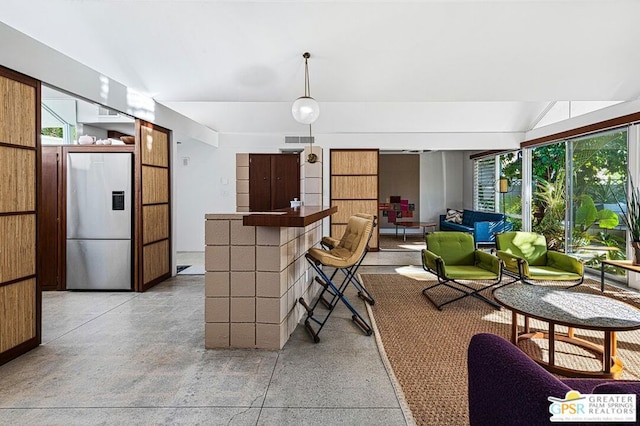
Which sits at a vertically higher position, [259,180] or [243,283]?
[259,180]

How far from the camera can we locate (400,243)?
30.1ft

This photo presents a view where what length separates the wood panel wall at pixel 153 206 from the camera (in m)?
4.63

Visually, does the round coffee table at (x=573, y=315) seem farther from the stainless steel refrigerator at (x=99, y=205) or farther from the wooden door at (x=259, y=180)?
the wooden door at (x=259, y=180)

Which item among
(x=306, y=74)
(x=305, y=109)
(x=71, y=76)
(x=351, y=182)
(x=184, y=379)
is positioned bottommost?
(x=184, y=379)

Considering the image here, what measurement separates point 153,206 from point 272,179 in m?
3.22

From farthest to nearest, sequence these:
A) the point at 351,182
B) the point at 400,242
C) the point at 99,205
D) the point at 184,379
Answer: the point at 400,242 < the point at 351,182 < the point at 99,205 < the point at 184,379

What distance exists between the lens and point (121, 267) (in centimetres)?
464

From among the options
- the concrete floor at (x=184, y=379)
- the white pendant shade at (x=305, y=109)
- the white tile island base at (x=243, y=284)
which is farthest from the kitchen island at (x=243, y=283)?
the white pendant shade at (x=305, y=109)

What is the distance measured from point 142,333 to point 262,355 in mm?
1214

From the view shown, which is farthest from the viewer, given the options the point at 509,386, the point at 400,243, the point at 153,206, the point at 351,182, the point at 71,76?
the point at 400,243

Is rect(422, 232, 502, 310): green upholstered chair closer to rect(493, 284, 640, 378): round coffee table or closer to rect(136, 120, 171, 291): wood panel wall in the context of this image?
rect(493, 284, 640, 378): round coffee table

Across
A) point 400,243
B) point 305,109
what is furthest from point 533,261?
point 400,243

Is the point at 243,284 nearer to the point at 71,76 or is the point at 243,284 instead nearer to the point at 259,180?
the point at 71,76

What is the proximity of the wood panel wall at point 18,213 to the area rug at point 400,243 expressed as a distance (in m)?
6.53
